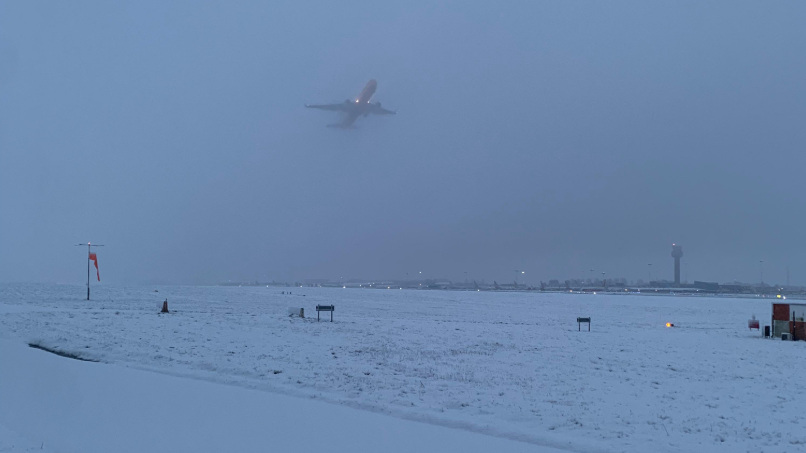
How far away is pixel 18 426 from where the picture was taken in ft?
28.5

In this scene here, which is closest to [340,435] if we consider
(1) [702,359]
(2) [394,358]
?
(2) [394,358]

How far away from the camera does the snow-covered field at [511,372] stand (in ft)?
32.7

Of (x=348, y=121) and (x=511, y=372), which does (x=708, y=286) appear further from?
(x=511, y=372)

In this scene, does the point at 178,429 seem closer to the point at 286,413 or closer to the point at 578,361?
the point at 286,413

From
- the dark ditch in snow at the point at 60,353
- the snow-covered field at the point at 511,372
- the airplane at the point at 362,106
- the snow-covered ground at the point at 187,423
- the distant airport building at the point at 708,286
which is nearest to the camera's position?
the snow-covered ground at the point at 187,423

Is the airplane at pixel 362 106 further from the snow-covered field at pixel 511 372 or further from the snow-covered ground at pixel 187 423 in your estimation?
the snow-covered ground at pixel 187 423

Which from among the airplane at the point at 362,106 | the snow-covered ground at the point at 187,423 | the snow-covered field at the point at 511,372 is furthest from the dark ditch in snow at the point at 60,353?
the airplane at the point at 362,106

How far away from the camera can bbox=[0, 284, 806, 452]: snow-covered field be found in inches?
392

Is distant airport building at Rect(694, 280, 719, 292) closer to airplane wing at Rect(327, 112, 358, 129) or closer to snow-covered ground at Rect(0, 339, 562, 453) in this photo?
airplane wing at Rect(327, 112, 358, 129)

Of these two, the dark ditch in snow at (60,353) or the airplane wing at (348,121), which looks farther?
the airplane wing at (348,121)

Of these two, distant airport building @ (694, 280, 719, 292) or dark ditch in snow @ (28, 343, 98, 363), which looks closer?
dark ditch in snow @ (28, 343, 98, 363)

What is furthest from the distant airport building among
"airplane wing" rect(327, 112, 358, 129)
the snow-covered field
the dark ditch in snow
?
the dark ditch in snow

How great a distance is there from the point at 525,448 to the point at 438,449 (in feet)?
4.50

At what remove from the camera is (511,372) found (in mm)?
15367
